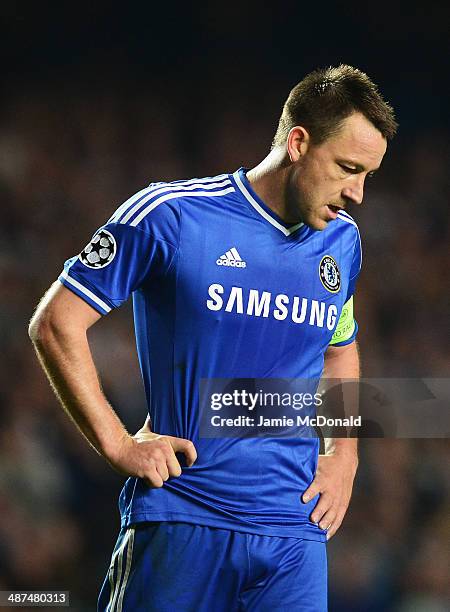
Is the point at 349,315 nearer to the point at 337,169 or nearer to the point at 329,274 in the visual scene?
the point at 329,274

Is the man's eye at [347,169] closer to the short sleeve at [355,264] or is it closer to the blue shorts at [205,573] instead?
the short sleeve at [355,264]

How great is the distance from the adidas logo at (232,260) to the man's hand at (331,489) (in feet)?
1.89

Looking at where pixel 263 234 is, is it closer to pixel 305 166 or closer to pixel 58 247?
pixel 305 166

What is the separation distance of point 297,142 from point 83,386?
79cm

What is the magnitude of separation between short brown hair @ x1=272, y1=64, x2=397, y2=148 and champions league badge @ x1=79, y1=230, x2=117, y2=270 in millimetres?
544

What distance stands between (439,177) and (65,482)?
2.78m

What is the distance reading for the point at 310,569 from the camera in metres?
2.33

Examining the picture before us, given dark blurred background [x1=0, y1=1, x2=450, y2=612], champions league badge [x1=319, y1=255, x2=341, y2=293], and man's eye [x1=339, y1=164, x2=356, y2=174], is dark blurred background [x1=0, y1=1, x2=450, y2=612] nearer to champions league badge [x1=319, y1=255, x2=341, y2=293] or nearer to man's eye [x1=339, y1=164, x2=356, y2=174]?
champions league badge [x1=319, y1=255, x2=341, y2=293]

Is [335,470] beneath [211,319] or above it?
beneath

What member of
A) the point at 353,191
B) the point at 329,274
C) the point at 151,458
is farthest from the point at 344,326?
the point at 151,458

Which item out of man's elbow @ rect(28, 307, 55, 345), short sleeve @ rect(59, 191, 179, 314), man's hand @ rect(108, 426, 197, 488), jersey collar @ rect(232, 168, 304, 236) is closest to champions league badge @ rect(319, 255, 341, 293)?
jersey collar @ rect(232, 168, 304, 236)

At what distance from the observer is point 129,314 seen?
5.25 metres

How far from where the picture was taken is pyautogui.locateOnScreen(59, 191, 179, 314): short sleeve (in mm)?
2184

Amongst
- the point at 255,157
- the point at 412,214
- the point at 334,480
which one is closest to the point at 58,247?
the point at 255,157
